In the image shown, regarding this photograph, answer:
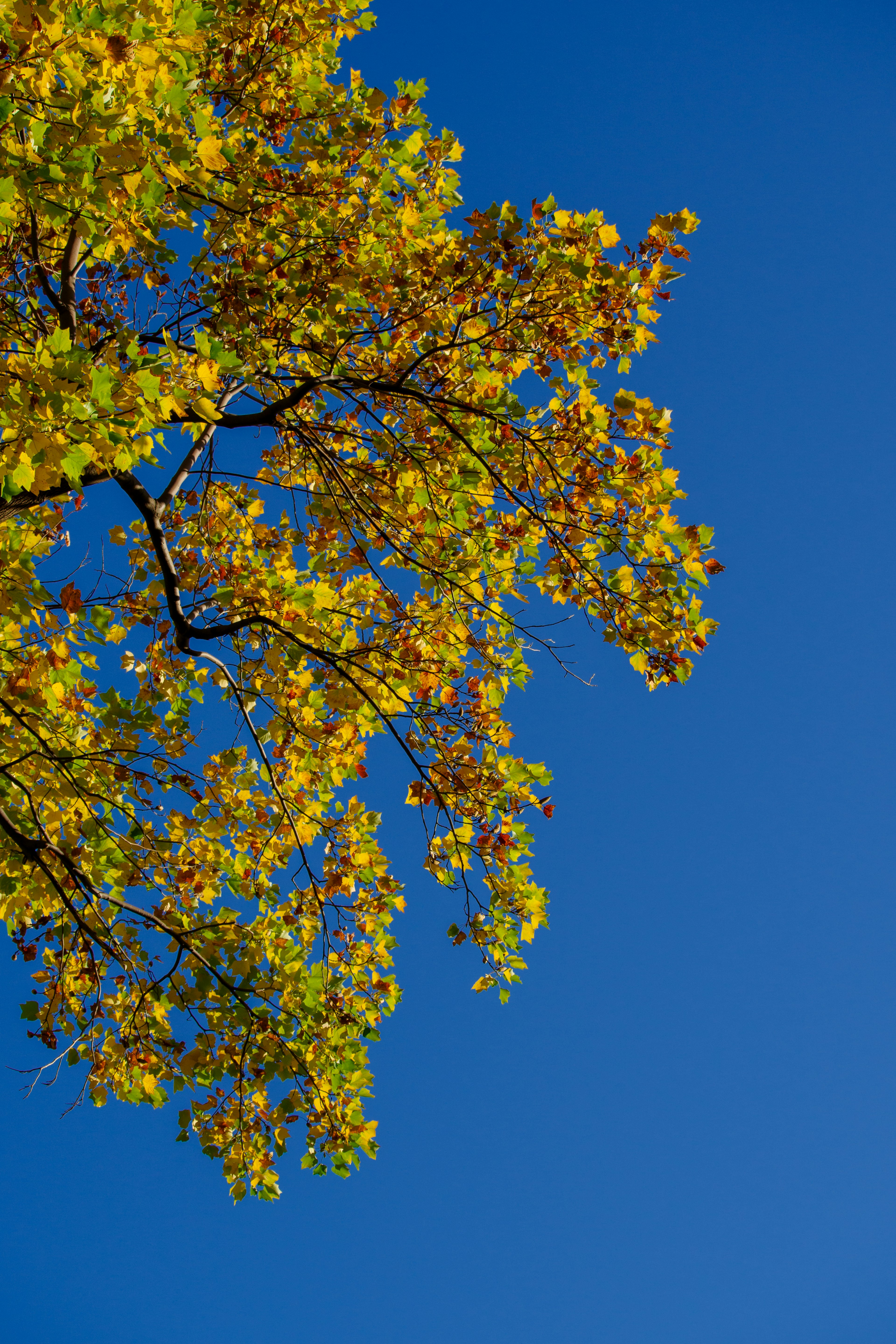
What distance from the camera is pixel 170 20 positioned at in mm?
3424

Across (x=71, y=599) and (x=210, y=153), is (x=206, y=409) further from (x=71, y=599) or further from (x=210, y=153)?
(x=71, y=599)

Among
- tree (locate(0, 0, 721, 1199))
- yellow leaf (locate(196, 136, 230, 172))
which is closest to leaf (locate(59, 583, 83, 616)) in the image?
tree (locate(0, 0, 721, 1199))

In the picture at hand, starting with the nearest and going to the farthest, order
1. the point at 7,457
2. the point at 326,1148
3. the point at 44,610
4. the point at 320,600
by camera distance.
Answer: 1. the point at 7,457
2. the point at 320,600
3. the point at 326,1148
4. the point at 44,610

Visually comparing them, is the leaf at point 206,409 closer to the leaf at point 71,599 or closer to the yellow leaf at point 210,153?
the yellow leaf at point 210,153

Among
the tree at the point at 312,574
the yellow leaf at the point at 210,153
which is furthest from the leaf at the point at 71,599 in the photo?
the yellow leaf at the point at 210,153

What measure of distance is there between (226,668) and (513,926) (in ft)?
8.07

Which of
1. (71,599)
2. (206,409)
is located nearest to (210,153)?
(206,409)

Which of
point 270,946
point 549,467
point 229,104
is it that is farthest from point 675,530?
point 229,104

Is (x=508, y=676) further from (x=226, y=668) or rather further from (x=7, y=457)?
(x=7, y=457)

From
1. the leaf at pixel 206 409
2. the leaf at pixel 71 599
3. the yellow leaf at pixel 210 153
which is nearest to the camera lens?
the leaf at pixel 206 409

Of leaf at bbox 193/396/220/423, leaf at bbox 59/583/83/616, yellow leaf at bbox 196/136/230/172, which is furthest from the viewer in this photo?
leaf at bbox 59/583/83/616

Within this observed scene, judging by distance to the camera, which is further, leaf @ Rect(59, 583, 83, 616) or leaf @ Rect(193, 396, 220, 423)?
leaf @ Rect(59, 583, 83, 616)

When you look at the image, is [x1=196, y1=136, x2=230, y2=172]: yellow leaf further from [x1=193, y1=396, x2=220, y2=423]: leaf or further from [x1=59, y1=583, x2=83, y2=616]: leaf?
[x1=59, y1=583, x2=83, y2=616]: leaf

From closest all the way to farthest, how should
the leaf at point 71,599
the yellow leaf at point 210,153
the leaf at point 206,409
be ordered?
the leaf at point 206,409 < the yellow leaf at point 210,153 < the leaf at point 71,599
